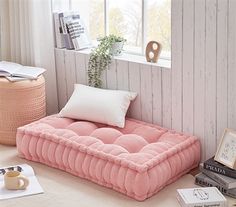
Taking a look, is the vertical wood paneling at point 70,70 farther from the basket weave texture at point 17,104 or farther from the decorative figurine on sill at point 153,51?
the decorative figurine on sill at point 153,51

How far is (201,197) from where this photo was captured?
2707mm

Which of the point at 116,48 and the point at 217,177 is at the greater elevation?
the point at 116,48

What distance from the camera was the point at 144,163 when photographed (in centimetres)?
280

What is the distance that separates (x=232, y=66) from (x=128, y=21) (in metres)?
0.96

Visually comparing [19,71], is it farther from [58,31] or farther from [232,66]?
[232,66]

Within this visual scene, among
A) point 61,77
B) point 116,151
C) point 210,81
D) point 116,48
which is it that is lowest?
point 116,151

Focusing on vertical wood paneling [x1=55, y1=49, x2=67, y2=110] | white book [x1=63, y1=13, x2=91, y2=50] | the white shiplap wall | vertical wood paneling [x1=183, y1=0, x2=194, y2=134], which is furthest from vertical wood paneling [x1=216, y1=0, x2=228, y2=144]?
vertical wood paneling [x1=55, y1=49, x2=67, y2=110]

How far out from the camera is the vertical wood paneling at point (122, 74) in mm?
3481

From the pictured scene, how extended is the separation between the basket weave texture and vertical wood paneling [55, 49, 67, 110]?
0.88 feet

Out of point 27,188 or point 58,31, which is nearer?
point 27,188

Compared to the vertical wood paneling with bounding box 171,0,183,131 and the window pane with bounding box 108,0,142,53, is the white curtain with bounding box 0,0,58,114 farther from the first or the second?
the vertical wood paneling with bounding box 171,0,183,131

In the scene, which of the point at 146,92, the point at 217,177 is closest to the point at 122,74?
the point at 146,92

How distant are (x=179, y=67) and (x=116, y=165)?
727 mm

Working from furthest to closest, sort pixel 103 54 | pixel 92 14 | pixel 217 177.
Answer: pixel 92 14 → pixel 103 54 → pixel 217 177
